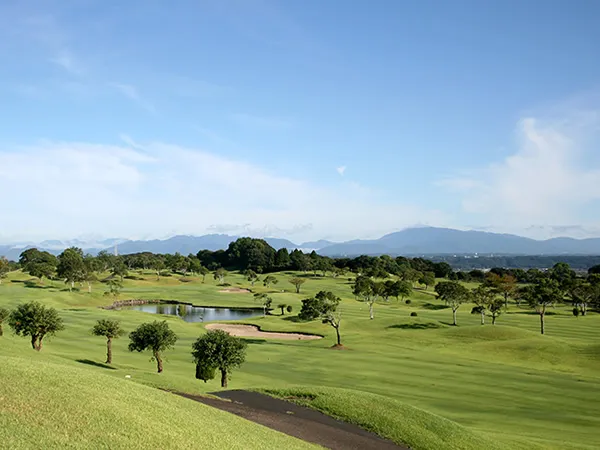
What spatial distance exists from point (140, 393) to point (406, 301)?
116m

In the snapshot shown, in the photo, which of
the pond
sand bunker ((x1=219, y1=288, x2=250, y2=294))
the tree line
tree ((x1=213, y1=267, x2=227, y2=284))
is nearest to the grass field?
the tree line

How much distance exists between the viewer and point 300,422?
24797 mm

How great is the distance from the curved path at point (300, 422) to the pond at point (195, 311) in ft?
261

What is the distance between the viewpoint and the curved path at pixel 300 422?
74.3 ft

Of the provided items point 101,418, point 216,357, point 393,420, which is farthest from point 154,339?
point 101,418

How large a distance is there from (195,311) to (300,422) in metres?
97.5

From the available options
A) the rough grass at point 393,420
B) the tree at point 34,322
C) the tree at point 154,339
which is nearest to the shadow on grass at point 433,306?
the tree at point 154,339

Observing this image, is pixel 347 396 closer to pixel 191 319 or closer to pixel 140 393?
pixel 140 393

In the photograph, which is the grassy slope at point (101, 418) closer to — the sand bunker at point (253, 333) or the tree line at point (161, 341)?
the tree line at point (161, 341)

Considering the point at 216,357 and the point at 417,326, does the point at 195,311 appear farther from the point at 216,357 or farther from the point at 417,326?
the point at 216,357

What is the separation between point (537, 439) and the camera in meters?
27.7

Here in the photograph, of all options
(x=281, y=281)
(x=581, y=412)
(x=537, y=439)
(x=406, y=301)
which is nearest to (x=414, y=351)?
(x=581, y=412)

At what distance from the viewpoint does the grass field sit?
28719mm

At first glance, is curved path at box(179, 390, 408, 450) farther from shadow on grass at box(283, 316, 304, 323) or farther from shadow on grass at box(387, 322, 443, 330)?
shadow on grass at box(283, 316, 304, 323)
